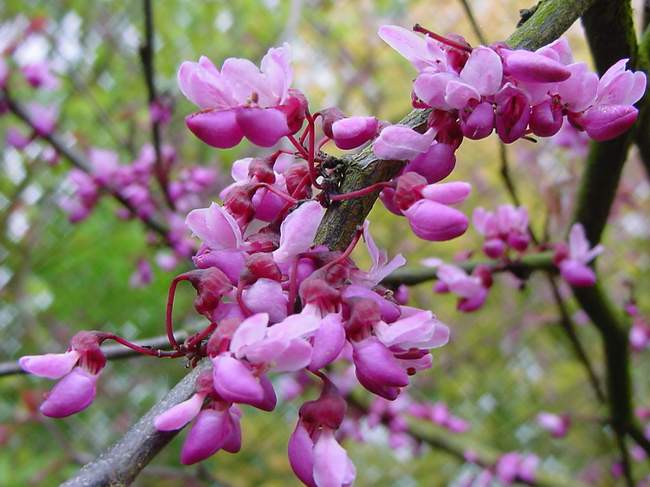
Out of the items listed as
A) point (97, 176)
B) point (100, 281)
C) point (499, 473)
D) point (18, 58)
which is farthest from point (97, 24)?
point (499, 473)

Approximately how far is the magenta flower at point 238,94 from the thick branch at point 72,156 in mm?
1237

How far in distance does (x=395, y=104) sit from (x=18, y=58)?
1.88 metres

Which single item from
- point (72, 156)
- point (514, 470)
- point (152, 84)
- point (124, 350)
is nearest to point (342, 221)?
point (124, 350)

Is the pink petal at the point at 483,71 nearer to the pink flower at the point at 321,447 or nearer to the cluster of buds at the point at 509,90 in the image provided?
the cluster of buds at the point at 509,90

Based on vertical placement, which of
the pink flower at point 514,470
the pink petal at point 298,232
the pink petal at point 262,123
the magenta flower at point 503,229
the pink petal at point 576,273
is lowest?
the pink flower at point 514,470

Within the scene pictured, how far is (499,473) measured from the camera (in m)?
1.92

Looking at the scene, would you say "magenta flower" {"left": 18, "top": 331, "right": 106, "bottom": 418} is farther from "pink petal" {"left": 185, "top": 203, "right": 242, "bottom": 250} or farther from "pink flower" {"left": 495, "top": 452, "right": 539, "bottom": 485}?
"pink flower" {"left": 495, "top": 452, "right": 539, "bottom": 485}

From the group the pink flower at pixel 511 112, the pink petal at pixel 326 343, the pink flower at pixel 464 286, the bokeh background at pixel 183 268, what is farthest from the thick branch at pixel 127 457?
the bokeh background at pixel 183 268

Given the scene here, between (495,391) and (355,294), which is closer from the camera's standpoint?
(355,294)

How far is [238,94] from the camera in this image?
541mm

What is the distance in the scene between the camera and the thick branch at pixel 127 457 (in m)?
0.40

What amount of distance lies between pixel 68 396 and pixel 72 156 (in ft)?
4.82

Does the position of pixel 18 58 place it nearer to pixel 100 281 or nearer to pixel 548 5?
Result: pixel 100 281

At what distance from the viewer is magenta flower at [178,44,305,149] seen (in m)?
0.52
